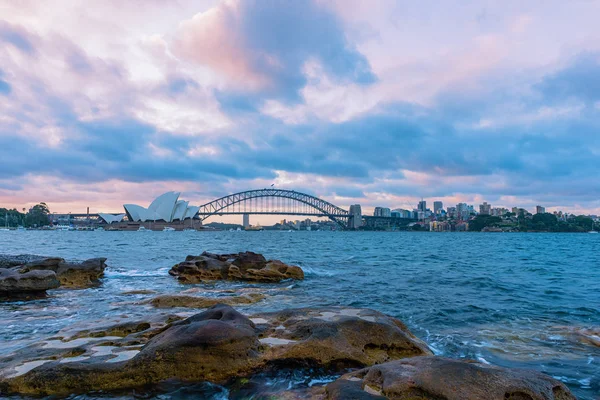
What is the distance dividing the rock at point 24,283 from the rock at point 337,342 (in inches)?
315

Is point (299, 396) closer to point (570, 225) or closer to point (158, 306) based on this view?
point (158, 306)

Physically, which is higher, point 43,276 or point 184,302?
point 43,276

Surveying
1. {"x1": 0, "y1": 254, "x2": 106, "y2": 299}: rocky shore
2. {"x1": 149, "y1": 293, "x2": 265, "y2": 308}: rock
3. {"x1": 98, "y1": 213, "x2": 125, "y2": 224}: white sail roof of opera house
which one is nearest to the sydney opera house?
{"x1": 98, "y1": 213, "x2": 125, "y2": 224}: white sail roof of opera house

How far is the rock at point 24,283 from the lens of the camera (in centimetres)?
999

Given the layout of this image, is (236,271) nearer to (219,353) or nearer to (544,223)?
(219,353)

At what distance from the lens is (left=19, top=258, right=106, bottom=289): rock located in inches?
496

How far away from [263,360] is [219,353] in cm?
51

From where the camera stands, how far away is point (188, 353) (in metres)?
4.18

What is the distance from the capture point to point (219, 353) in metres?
4.27

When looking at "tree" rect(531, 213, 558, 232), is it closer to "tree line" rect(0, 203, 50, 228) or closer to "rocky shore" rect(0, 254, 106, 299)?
"rocky shore" rect(0, 254, 106, 299)

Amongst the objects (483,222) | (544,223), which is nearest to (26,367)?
(483,222)

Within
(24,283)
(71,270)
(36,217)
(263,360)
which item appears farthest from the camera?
(36,217)

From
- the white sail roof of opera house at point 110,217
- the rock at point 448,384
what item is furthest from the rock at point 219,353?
the white sail roof of opera house at point 110,217

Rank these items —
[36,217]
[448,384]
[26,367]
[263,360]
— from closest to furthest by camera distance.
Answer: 1. [448,384]
2. [26,367]
3. [263,360]
4. [36,217]
